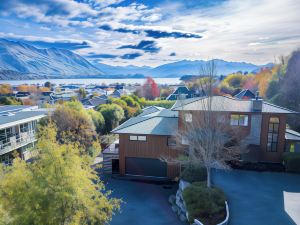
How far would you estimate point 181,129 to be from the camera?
68.8 feet

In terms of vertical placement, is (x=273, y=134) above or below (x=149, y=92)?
below

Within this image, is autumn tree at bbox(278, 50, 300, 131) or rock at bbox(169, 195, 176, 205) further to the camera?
autumn tree at bbox(278, 50, 300, 131)

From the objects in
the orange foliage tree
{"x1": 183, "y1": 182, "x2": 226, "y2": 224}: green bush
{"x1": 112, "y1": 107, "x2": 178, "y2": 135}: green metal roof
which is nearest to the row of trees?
{"x1": 183, "y1": 182, "x2": 226, "y2": 224}: green bush

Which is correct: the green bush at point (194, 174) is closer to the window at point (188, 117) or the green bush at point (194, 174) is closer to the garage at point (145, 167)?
the window at point (188, 117)

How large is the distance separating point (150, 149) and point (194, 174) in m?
5.80

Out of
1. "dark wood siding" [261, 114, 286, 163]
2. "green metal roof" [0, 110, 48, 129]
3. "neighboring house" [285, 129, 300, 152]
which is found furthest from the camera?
"green metal roof" [0, 110, 48, 129]

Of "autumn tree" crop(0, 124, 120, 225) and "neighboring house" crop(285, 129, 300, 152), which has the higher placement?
"autumn tree" crop(0, 124, 120, 225)

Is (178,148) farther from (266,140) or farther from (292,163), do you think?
(292,163)

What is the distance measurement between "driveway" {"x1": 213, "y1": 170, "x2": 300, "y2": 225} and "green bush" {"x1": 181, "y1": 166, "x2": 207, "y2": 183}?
2.96 feet

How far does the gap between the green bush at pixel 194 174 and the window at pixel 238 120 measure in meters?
5.33

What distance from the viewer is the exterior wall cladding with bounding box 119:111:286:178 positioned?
19891mm

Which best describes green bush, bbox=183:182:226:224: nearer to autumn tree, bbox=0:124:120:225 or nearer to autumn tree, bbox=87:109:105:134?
autumn tree, bbox=0:124:120:225

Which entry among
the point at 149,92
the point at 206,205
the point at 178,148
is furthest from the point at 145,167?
the point at 149,92

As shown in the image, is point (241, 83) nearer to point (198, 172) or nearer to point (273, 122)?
point (273, 122)
